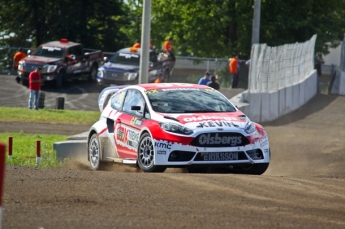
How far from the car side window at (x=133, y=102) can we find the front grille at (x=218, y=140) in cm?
142

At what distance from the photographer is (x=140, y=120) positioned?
13258 millimetres

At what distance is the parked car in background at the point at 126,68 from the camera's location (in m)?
35.1

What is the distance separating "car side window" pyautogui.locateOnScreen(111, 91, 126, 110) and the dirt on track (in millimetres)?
3045

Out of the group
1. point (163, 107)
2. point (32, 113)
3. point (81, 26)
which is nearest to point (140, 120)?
point (163, 107)

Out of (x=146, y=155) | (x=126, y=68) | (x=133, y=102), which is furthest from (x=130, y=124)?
(x=126, y=68)

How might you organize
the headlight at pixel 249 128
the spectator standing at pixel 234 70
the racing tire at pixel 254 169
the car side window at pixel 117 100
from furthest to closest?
the spectator standing at pixel 234 70, the car side window at pixel 117 100, the racing tire at pixel 254 169, the headlight at pixel 249 128

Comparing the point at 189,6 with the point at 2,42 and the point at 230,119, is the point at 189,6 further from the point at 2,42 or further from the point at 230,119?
the point at 230,119

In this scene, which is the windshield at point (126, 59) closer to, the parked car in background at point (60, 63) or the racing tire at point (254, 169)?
the parked car in background at point (60, 63)

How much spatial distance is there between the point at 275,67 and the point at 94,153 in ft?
47.3

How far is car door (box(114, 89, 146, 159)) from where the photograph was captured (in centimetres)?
1326

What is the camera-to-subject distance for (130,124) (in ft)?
44.3

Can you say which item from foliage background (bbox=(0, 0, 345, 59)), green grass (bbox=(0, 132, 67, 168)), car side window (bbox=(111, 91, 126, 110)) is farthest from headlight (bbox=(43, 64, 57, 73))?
car side window (bbox=(111, 91, 126, 110))

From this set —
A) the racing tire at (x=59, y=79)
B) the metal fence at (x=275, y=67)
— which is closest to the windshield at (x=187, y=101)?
the metal fence at (x=275, y=67)

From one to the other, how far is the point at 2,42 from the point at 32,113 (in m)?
24.2
